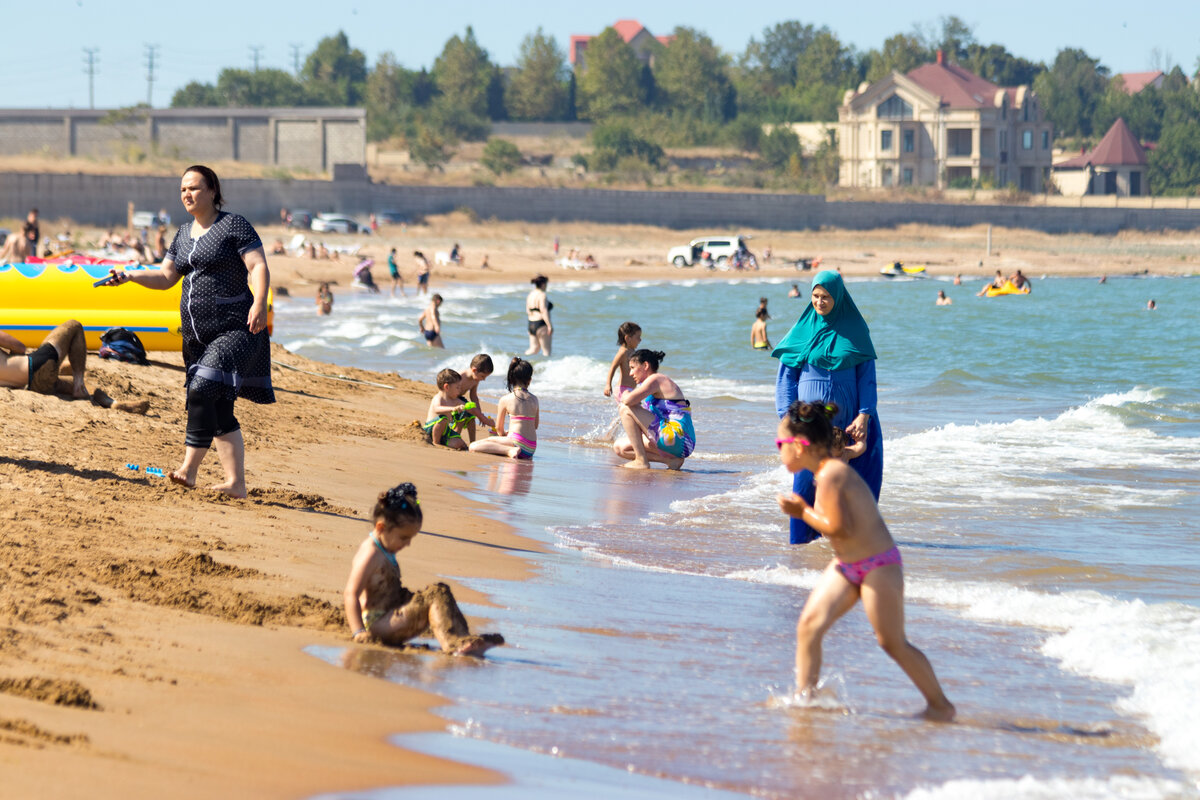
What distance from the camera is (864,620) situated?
611 centimetres

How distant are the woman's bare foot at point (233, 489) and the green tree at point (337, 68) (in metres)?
110

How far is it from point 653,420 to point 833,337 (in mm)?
3919

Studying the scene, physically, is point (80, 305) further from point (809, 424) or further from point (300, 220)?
point (300, 220)

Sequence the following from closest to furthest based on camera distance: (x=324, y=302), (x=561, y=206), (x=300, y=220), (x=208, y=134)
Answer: (x=324, y=302)
(x=300, y=220)
(x=561, y=206)
(x=208, y=134)

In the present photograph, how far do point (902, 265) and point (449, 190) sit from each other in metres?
23.3

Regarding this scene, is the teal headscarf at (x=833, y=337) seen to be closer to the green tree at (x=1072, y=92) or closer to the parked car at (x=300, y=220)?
the parked car at (x=300, y=220)

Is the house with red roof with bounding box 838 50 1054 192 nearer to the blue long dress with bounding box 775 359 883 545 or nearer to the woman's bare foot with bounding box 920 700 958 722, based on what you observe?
the blue long dress with bounding box 775 359 883 545

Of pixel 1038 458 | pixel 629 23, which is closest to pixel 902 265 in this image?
pixel 1038 458

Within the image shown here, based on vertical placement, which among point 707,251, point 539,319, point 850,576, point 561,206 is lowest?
point 850,576

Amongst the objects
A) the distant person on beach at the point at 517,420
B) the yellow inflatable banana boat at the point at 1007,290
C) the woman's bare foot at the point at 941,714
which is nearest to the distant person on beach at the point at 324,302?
the distant person on beach at the point at 517,420

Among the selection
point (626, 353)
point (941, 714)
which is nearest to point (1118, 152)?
point (626, 353)

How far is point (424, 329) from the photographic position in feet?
72.7

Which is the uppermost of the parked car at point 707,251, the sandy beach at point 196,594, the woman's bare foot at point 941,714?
the parked car at point 707,251

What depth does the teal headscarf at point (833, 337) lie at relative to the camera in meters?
7.00
